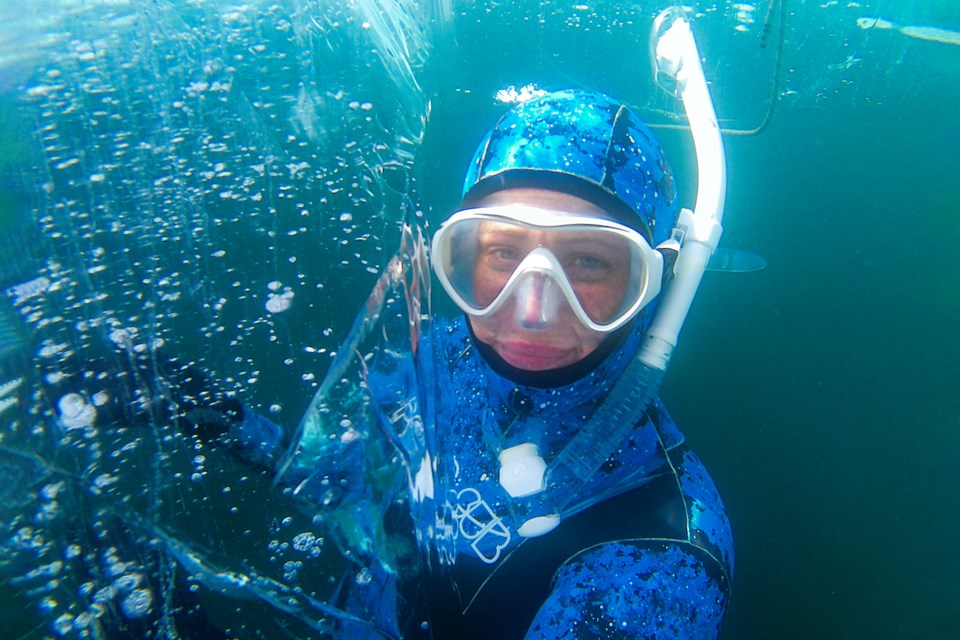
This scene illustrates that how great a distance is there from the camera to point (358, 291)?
2275 mm

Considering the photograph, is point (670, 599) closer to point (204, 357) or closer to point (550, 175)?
point (550, 175)

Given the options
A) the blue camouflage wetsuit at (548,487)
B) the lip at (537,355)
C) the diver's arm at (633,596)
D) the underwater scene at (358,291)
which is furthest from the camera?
the underwater scene at (358,291)


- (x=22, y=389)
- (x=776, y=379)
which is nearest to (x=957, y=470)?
(x=776, y=379)

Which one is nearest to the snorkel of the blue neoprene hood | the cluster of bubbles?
the blue neoprene hood

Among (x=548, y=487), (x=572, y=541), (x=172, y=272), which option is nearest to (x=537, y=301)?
(x=548, y=487)

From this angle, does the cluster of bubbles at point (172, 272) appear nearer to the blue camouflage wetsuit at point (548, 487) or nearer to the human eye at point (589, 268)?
the blue camouflage wetsuit at point (548, 487)

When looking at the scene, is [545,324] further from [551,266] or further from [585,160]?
[585,160]

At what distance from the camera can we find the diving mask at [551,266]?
142 centimetres

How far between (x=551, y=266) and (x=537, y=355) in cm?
27

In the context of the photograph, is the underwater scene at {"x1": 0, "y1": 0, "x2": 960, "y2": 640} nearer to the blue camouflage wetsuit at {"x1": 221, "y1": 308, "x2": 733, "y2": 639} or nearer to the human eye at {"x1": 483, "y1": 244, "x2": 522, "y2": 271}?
the blue camouflage wetsuit at {"x1": 221, "y1": 308, "x2": 733, "y2": 639}

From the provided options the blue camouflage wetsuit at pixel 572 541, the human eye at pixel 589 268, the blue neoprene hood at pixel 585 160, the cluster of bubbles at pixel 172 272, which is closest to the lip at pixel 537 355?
the blue camouflage wetsuit at pixel 572 541

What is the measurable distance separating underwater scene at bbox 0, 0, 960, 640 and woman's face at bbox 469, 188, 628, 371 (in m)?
0.45

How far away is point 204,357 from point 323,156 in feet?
3.85

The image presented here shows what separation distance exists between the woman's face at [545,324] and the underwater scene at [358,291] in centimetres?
45
